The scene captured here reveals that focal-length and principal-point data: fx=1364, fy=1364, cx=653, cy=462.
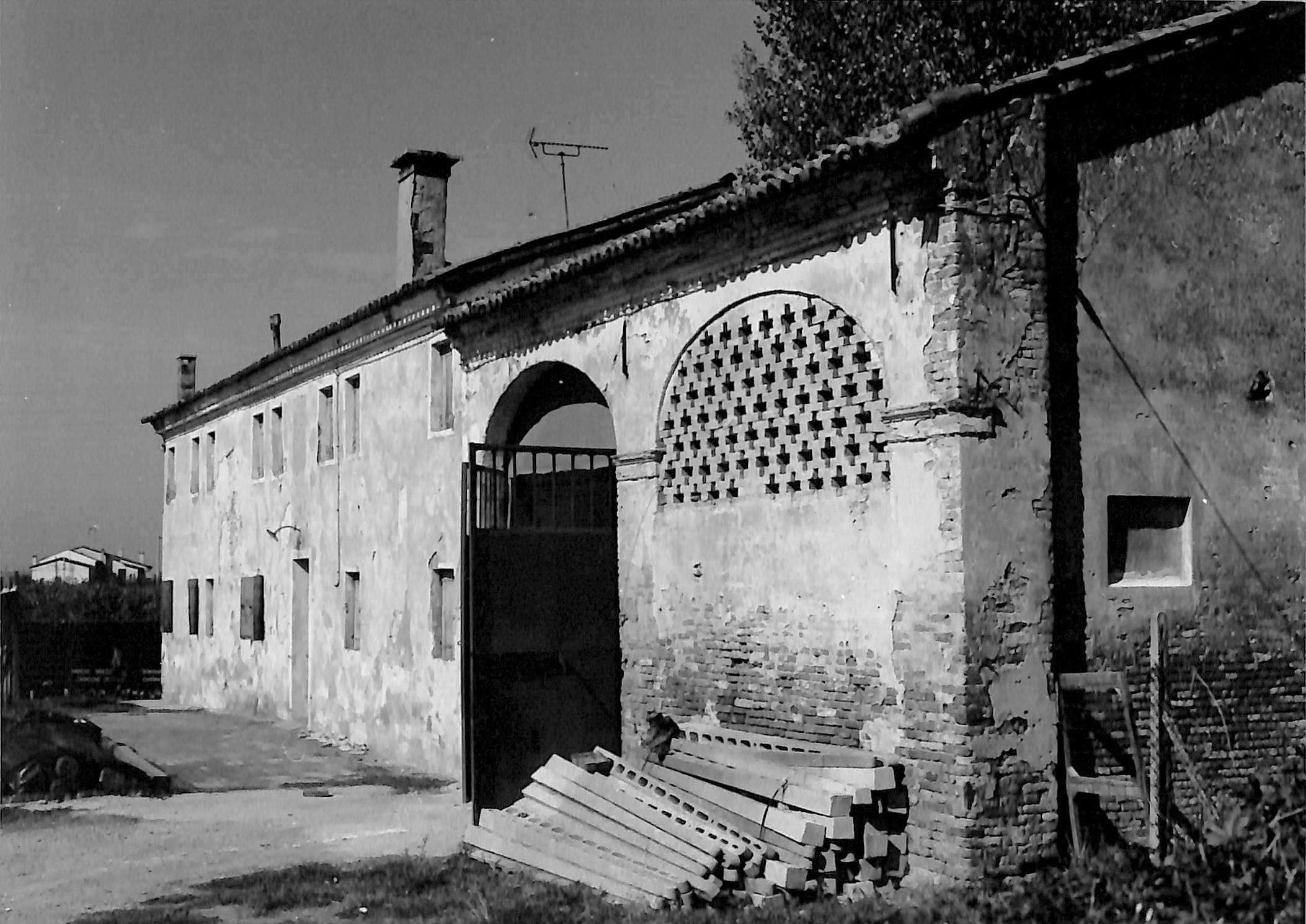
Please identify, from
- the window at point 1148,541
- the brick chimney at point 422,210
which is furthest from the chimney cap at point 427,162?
the window at point 1148,541

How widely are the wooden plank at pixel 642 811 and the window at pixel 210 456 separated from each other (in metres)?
17.2

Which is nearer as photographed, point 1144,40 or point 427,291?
point 1144,40

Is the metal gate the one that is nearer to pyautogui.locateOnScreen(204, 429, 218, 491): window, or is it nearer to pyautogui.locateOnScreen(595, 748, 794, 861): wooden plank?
pyautogui.locateOnScreen(595, 748, 794, 861): wooden plank

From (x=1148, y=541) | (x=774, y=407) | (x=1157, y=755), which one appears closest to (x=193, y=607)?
(x=774, y=407)

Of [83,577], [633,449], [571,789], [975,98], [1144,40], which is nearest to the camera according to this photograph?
[975,98]


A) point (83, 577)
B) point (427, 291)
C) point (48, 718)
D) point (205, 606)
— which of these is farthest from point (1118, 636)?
point (83, 577)

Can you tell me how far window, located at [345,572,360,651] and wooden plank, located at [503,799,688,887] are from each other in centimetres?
823

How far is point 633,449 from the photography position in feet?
38.5

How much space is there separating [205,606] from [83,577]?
84.6ft

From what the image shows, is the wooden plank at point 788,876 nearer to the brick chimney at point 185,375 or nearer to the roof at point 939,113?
the roof at point 939,113

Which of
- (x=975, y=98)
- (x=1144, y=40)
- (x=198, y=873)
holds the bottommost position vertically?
(x=198, y=873)

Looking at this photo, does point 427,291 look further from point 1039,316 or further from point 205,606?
point 205,606

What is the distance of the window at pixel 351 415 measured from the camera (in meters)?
18.5

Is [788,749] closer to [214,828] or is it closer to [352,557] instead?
[214,828]
